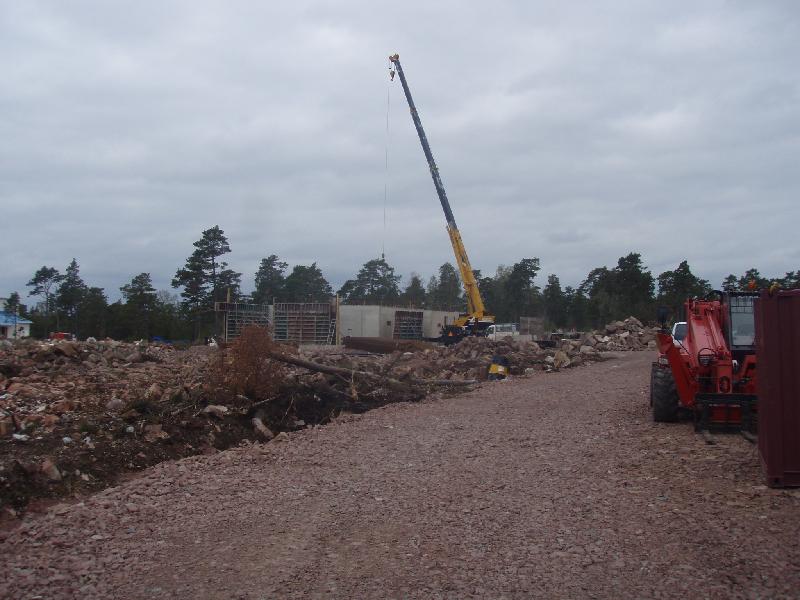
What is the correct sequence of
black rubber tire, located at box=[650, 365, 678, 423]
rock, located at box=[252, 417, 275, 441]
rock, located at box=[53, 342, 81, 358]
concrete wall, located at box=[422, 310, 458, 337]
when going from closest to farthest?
black rubber tire, located at box=[650, 365, 678, 423], rock, located at box=[252, 417, 275, 441], rock, located at box=[53, 342, 81, 358], concrete wall, located at box=[422, 310, 458, 337]


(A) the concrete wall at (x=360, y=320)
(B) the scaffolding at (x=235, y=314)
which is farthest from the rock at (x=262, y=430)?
(A) the concrete wall at (x=360, y=320)

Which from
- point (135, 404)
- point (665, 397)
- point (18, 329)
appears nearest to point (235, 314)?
point (18, 329)

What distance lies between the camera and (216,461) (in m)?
10.0

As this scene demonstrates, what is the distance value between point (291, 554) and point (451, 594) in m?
1.63

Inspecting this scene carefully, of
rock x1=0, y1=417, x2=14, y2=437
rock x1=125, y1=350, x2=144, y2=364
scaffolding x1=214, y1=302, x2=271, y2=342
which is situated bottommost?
rock x1=0, y1=417, x2=14, y2=437

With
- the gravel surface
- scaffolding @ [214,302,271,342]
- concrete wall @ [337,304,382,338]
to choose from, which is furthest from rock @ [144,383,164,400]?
concrete wall @ [337,304,382,338]

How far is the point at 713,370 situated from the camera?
1088 cm

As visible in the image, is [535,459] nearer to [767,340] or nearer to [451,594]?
[767,340]

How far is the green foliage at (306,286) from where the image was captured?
84081 millimetres

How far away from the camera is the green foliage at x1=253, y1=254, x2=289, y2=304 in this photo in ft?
277

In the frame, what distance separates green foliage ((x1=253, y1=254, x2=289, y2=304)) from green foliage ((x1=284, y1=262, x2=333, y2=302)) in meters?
1.18

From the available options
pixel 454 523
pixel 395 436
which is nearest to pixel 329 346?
pixel 395 436

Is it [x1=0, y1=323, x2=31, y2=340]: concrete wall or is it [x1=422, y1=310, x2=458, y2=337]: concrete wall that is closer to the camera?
[x1=422, y1=310, x2=458, y2=337]: concrete wall

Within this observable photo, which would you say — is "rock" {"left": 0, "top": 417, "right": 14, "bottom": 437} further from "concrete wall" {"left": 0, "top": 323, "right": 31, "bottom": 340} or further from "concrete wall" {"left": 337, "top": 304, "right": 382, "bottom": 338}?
"concrete wall" {"left": 0, "top": 323, "right": 31, "bottom": 340}
